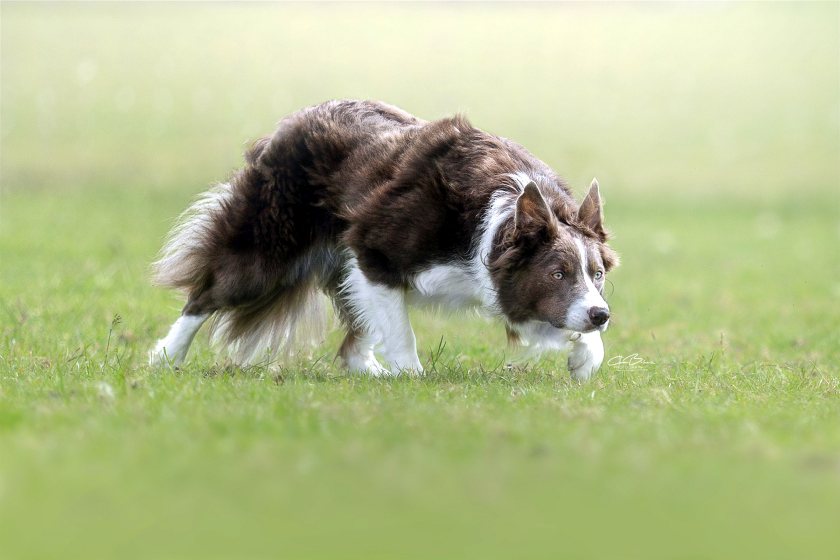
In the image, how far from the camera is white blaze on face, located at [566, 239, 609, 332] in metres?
7.23

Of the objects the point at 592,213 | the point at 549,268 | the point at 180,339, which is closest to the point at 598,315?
the point at 549,268

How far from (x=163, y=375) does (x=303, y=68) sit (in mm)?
23701

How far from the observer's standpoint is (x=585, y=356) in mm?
7820

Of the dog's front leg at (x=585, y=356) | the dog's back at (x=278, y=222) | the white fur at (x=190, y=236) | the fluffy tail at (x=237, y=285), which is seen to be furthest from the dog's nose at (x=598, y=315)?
the white fur at (x=190, y=236)

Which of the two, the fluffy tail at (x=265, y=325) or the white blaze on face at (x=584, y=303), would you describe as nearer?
the white blaze on face at (x=584, y=303)

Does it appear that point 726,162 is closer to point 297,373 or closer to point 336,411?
point 297,373

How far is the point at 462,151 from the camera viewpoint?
25.2 ft

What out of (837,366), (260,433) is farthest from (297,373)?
(837,366)

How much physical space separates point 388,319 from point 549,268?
3.85 feet

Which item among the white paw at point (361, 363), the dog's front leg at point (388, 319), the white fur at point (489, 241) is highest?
the white fur at point (489, 241)

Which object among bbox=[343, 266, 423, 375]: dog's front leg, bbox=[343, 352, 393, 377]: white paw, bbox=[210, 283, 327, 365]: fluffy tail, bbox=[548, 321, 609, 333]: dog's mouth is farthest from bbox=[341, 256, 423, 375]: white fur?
bbox=[548, 321, 609, 333]: dog's mouth

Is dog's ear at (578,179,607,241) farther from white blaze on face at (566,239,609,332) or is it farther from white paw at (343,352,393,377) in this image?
white paw at (343,352,393,377)

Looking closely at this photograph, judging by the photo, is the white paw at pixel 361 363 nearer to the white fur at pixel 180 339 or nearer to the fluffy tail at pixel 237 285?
the fluffy tail at pixel 237 285

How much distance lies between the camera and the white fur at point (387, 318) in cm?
788
